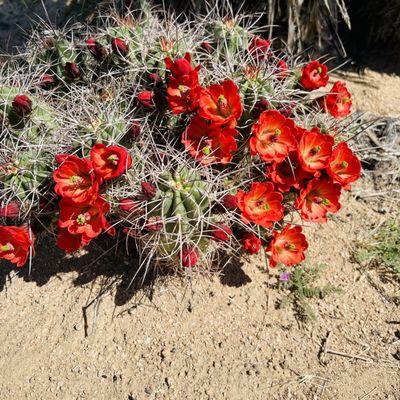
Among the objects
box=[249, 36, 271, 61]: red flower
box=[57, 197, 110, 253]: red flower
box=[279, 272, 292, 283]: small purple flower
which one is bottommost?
box=[279, 272, 292, 283]: small purple flower

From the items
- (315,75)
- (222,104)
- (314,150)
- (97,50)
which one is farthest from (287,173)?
(97,50)

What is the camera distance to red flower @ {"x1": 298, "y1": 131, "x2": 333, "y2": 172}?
207 cm

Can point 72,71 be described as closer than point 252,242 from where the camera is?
No

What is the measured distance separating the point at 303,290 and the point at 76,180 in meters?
1.33

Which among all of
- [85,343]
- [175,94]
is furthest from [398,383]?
[175,94]

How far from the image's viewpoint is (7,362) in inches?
88.3

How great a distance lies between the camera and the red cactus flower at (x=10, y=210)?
206 centimetres

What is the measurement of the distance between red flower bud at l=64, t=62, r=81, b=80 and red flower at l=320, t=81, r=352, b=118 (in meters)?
1.37

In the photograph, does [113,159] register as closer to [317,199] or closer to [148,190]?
[148,190]

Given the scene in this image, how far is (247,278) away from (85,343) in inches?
36.2

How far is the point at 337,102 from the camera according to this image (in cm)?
245

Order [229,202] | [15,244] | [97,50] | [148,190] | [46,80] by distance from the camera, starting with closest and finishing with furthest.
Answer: [148,190]
[229,202]
[15,244]
[97,50]
[46,80]

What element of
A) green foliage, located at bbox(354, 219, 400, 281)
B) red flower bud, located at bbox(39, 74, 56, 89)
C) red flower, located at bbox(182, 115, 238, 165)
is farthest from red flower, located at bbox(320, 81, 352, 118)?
red flower bud, located at bbox(39, 74, 56, 89)

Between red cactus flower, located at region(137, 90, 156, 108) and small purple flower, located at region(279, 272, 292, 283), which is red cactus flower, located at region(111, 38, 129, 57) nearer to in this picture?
red cactus flower, located at region(137, 90, 156, 108)
